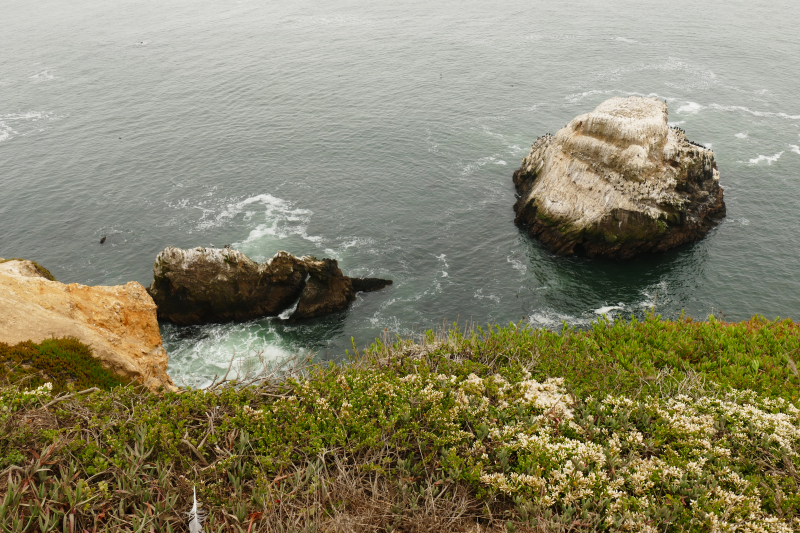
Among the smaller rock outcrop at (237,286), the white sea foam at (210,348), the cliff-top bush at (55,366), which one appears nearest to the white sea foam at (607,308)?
the smaller rock outcrop at (237,286)

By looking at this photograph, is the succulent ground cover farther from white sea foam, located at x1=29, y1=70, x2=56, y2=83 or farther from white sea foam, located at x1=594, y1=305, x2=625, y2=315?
white sea foam, located at x1=29, y1=70, x2=56, y2=83

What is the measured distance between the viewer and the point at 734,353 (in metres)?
20.3

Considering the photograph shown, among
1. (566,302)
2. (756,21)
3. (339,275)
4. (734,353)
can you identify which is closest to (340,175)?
(339,275)

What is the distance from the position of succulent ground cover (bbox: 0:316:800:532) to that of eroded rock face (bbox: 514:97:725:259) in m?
42.5

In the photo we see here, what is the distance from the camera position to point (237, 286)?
50.7m

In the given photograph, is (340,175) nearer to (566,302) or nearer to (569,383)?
(566,302)

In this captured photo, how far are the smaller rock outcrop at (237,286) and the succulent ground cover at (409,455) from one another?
34.7m

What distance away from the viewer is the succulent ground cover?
469 inches

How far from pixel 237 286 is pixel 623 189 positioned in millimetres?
41821

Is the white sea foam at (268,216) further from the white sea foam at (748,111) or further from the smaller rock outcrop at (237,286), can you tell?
the white sea foam at (748,111)

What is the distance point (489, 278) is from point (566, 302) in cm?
804

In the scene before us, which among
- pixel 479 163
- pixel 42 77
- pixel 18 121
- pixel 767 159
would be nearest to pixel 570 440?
pixel 479 163

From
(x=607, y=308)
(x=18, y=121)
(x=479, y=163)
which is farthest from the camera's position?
(x=18, y=121)

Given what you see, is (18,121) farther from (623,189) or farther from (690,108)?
(690,108)
